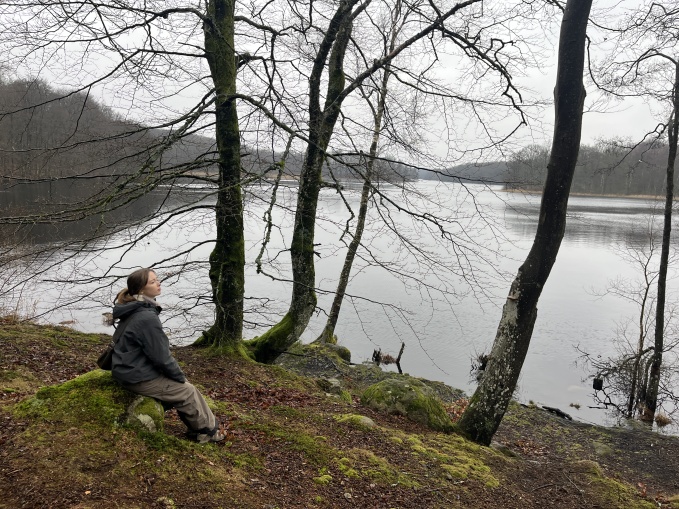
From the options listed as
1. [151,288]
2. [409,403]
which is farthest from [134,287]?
[409,403]

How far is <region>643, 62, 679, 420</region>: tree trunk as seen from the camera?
38.1ft

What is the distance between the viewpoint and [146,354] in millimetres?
3701

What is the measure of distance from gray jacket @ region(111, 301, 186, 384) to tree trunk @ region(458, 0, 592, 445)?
426cm

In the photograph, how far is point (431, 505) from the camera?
161 inches

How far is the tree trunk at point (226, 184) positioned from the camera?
6910mm

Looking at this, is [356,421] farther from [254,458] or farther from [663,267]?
[663,267]

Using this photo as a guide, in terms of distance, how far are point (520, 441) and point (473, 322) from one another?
9.32 metres

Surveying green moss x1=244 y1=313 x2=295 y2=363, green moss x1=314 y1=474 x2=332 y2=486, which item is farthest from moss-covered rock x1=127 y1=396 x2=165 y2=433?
green moss x1=244 y1=313 x2=295 y2=363

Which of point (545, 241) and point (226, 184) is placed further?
point (226, 184)

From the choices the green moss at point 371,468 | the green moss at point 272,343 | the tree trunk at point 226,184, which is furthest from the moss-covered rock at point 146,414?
the green moss at point 272,343

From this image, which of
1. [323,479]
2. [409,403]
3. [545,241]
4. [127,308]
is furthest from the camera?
[409,403]

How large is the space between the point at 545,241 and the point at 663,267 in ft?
26.3

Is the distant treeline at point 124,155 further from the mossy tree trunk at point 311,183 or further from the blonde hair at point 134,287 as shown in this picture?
the blonde hair at point 134,287

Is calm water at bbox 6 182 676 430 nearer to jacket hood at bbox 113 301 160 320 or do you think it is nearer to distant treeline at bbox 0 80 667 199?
distant treeline at bbox 0 80 667 199
